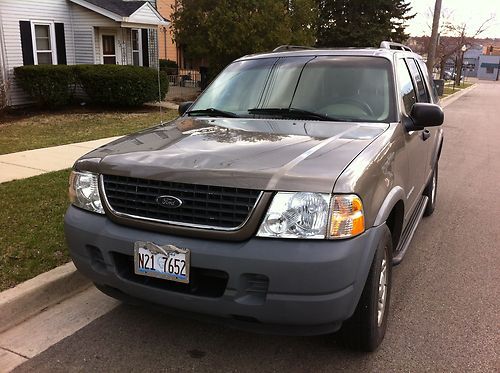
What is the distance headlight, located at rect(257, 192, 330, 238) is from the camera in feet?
8.34

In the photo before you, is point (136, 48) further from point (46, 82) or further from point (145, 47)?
point (46, 82)

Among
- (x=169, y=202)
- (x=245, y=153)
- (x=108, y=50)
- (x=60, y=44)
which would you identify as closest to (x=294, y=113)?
(x=245, y=153)

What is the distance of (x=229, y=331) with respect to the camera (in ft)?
11.1

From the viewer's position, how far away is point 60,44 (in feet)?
56.0

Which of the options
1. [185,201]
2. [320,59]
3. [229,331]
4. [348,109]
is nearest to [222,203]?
[185,201]

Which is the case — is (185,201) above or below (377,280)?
above

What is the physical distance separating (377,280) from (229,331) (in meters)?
1.10

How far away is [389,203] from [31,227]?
11.2 ft

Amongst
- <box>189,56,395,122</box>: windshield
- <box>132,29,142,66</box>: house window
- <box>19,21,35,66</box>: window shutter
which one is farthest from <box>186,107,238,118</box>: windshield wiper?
<box>132,29,142,66</box>: house window

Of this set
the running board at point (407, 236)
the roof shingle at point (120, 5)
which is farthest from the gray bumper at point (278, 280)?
the roof shingle at point (120, 5)

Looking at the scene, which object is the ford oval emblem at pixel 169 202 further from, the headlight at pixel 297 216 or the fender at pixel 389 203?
the fender at pixel 389 203

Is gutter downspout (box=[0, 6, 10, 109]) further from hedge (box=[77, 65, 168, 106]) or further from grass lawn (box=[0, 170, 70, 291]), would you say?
grass lawn (box=[0, 170, 70, 291])

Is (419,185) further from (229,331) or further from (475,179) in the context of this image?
(475,179)

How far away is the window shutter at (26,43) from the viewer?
15781mm
